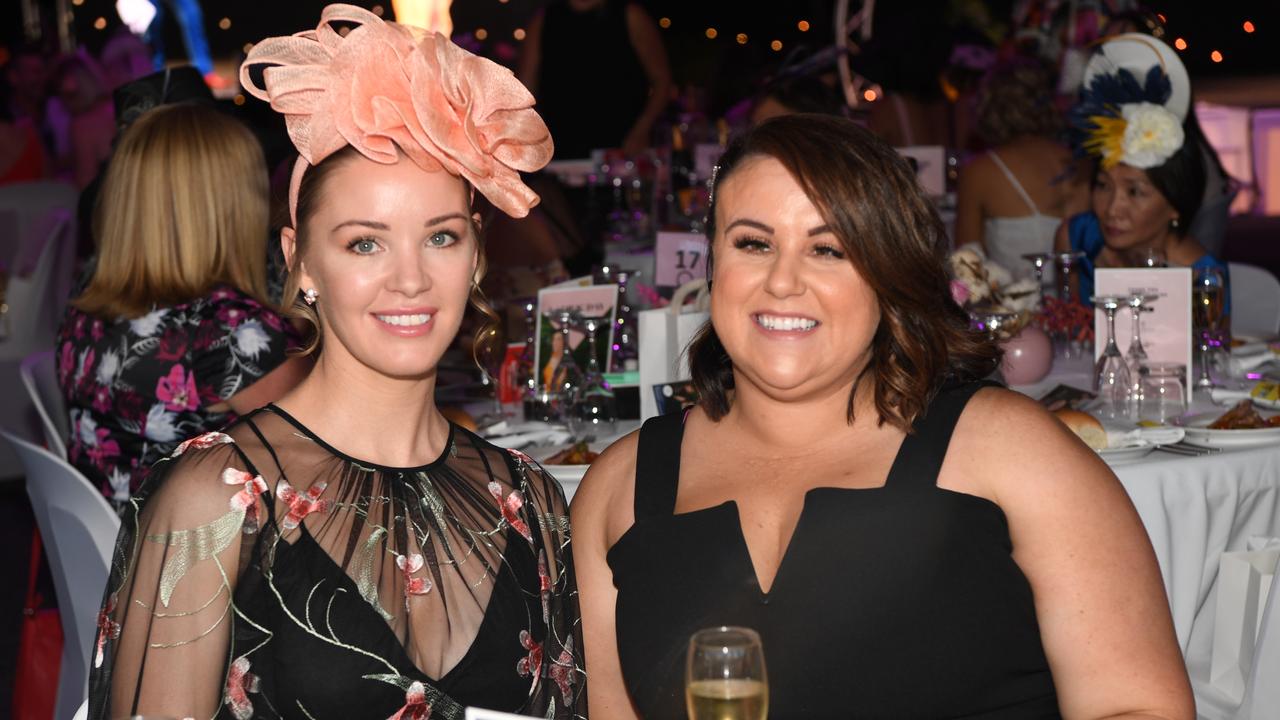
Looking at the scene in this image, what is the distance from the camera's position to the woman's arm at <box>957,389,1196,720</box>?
184 cm

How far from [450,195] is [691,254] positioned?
2392 millimetres

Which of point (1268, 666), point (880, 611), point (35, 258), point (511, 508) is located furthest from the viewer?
point (35, 258)

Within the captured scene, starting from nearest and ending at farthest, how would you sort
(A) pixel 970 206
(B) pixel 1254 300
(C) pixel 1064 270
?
(C) pixel 1064 270 < (B) pixel 1254 300 < (A) pixel 970 206

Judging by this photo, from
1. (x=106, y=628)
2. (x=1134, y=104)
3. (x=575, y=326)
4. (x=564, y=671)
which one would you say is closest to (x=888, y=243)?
(x=564, y=671)

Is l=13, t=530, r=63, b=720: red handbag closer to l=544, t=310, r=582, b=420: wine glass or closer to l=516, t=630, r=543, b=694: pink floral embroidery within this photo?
l=544, t=310, r=582, b=420: wine glass

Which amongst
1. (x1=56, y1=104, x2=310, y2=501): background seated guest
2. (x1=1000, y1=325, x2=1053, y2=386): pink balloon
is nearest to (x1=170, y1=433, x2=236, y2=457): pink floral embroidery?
(x1=56, y1=104, x2=310, y2=501): background seated guest

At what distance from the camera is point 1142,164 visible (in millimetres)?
4305

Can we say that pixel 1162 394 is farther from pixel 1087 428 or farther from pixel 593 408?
pixel 593 408

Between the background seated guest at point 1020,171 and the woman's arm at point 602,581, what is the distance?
4245mm

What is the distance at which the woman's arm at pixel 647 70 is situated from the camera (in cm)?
789

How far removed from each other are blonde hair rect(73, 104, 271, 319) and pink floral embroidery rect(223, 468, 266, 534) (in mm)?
1436

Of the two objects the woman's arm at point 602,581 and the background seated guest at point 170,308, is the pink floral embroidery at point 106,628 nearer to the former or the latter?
the woman's arm at point 602,581

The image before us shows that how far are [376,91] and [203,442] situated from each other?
1.66 ft

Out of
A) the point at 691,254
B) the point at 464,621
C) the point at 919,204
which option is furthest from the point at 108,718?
the point at 691,254
